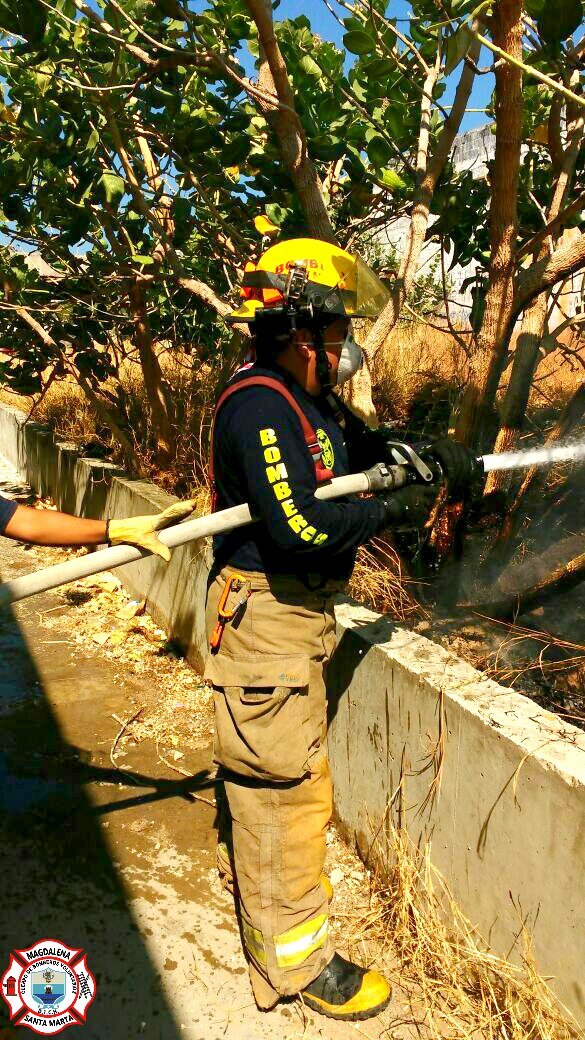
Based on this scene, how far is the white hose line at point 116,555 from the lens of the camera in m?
2.23

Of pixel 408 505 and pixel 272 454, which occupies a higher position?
pixel 272 454

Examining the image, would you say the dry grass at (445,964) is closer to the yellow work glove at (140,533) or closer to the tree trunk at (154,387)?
the yellow work glove at (140,533)

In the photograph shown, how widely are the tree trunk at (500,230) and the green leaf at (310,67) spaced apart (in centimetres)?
A: 95

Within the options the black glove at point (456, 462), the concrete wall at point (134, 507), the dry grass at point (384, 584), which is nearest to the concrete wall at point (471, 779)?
the dry grass at point (384, 584)

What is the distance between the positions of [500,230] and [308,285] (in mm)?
1333

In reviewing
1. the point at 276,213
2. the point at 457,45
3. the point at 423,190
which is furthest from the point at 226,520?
the point at 276,213

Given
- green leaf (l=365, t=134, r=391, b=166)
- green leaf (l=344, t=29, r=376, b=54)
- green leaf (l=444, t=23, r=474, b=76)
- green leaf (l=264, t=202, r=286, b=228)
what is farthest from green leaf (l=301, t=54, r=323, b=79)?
green leaf (l=444, t=23, r=474, b=76)

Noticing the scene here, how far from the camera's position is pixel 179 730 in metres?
3.95

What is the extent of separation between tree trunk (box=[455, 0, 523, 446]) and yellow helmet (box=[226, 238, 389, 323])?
101cm

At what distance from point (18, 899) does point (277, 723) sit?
3.98ft

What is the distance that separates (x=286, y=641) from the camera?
246 cm

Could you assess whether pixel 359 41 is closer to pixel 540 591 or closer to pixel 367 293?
pixel 367 293

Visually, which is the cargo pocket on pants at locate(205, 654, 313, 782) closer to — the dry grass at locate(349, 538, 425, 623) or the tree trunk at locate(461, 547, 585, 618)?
the dry grass at locate(349, 538, 425, 623)

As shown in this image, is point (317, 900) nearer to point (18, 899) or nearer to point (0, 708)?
point (18, 899)
